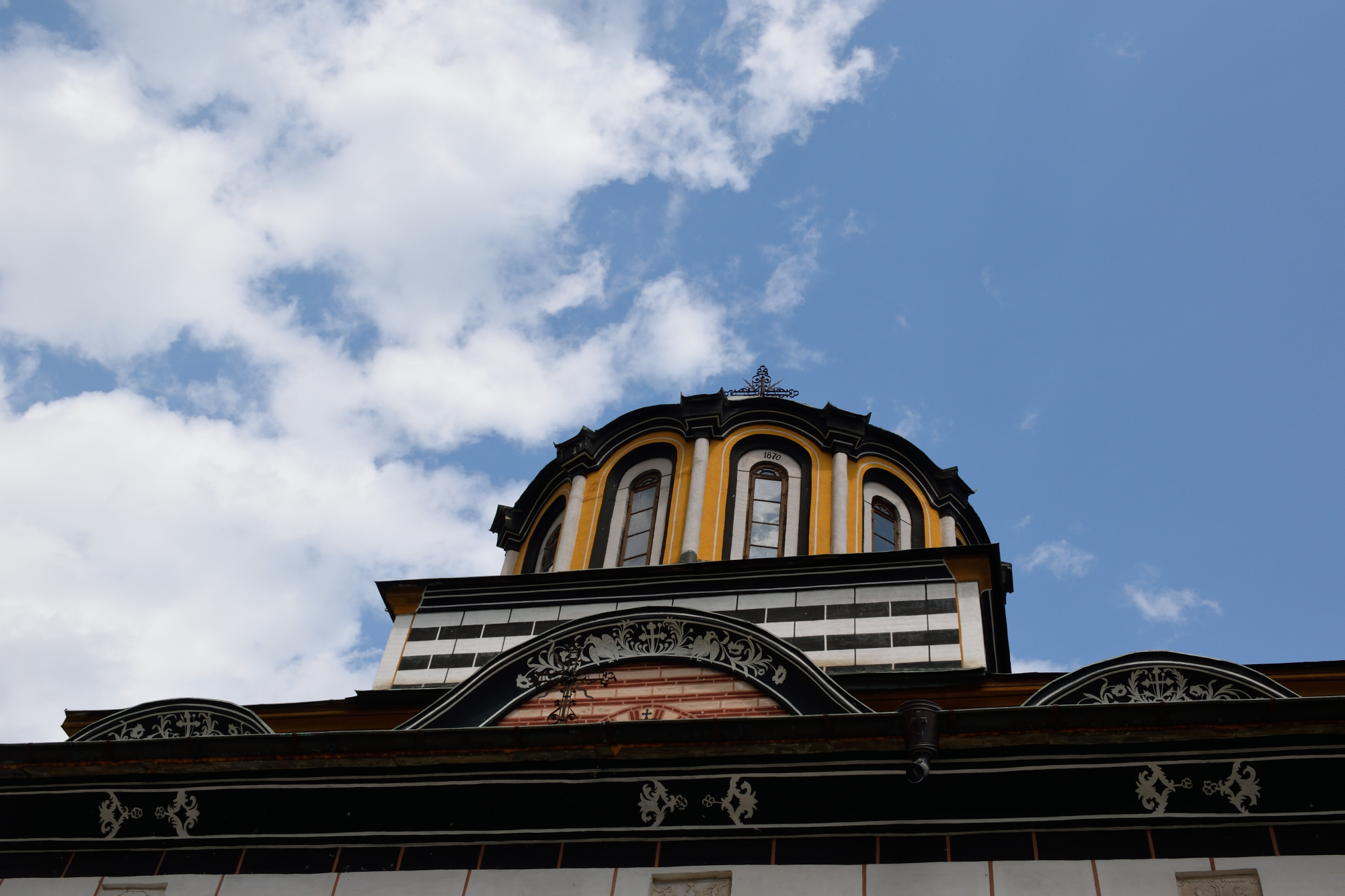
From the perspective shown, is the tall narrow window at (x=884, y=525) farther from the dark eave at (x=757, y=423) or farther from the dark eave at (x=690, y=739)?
the dark eave at (x=690, y=739)

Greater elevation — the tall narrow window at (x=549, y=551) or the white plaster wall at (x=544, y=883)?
the tall narrow window at (x=549, y=551)

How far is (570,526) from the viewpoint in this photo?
43.0 feet

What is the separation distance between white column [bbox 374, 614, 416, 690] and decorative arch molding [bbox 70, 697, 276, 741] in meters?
1.80

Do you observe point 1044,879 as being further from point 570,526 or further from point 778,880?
point 570,526

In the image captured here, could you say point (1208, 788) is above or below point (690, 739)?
below

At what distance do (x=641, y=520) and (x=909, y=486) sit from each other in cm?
308

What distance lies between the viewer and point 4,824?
8.33 meters

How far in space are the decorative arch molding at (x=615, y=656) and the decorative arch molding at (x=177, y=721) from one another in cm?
126

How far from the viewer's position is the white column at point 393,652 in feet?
36.0

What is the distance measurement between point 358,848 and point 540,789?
1210mm

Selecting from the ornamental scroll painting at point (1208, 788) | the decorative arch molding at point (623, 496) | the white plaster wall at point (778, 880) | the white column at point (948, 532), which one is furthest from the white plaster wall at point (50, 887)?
the white column at point (948, 532)

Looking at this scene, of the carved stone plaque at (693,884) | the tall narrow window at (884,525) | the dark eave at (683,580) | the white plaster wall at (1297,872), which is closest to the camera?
the white plaster wall at (1297,872)

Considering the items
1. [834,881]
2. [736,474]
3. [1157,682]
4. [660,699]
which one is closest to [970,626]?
[1157,682]

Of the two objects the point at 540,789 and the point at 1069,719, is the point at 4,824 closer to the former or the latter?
the point at 540,789
